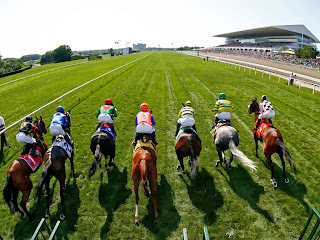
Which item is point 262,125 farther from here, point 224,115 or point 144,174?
point 144,174

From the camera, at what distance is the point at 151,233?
4.37 metres

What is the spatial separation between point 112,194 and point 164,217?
165cm

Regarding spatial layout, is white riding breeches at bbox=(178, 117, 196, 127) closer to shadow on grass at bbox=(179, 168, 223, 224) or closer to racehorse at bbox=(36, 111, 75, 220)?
shadow on grass at bbox=(179, 168, 223, 224)

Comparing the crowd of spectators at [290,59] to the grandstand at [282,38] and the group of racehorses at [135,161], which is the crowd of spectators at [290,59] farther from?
the group of racehorses at [135,161]

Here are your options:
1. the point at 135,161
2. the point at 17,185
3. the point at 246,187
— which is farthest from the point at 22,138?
the point at 246,187

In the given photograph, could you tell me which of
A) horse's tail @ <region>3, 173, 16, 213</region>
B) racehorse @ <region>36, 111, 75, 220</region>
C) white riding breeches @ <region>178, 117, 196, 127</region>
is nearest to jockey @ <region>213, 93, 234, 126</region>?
white riding breeches @ <region>178, 117, 196, 127</region>

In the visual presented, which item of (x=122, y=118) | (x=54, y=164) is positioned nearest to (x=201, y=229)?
(x=54, y=164)

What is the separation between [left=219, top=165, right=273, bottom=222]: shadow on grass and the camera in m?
5.06

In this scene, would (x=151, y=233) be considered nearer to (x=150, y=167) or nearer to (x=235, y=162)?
(x=150, y=167)

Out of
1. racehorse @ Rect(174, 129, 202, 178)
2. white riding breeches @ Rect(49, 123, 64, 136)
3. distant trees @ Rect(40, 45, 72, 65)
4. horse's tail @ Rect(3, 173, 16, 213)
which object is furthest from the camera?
distant trees @ Rect(40, 45, 72, 65)

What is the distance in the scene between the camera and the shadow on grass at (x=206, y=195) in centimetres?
493

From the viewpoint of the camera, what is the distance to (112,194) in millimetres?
5535

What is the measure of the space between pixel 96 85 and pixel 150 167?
53.1 ft

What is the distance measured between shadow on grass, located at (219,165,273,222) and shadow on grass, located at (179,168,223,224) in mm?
577
